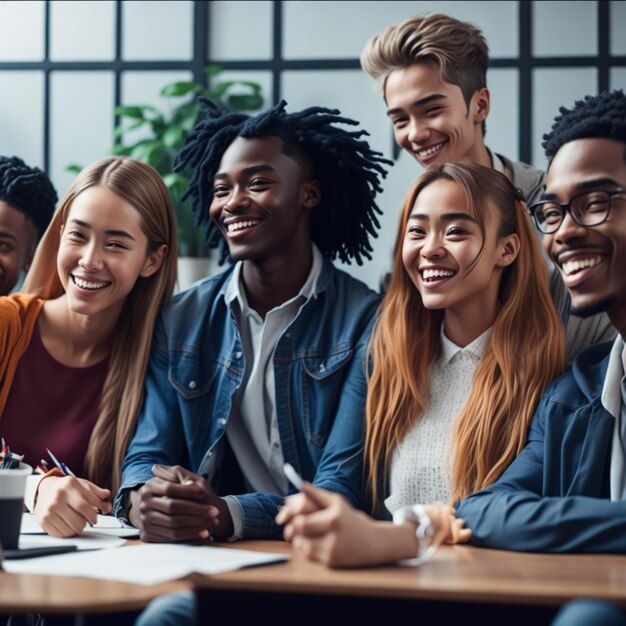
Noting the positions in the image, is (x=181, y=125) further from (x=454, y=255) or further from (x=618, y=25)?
(x=454, y=255)

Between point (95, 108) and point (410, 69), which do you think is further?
point (95, 108)

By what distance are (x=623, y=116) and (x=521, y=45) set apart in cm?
399

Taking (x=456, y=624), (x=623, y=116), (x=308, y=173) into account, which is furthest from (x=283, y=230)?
(x=456, y=624)

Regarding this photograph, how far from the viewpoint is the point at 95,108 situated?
6.16 meters

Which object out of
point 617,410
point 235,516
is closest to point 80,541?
point 235,516

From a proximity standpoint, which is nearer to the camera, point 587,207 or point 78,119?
point 587,207

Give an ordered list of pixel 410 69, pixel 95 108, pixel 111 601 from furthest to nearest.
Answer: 1. pixel 95 108
2. pixel 410 69
3. pixel 111 601

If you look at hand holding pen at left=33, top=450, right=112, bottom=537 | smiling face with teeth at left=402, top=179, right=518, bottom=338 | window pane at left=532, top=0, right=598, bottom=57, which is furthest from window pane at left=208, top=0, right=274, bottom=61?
hand holding pen at left=33, top=450, right=112, bottom=537

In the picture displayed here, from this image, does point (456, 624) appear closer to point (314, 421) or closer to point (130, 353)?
point (314, 421)

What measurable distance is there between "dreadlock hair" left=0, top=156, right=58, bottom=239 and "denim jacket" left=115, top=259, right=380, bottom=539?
0.69 metres

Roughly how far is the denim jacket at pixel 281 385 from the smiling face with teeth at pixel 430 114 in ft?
2.10

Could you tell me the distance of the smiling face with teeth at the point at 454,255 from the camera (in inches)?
86.5

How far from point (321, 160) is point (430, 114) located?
493 mm

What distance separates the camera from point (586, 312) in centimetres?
191
